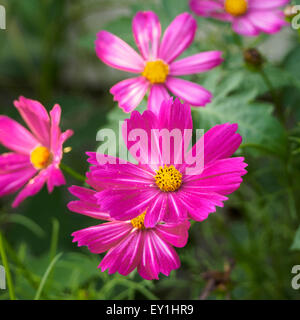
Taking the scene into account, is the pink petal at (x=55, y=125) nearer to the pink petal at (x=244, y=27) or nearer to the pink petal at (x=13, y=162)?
the pink petal at (x=13, y=162)

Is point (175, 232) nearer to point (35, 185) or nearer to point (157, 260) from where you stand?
point (157, 260)

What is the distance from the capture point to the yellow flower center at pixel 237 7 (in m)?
0.59

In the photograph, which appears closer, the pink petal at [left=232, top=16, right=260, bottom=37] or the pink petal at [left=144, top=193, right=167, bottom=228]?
the pink petal at [left=144, top=193, right=167, bottom=228]

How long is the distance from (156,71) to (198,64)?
5 cm

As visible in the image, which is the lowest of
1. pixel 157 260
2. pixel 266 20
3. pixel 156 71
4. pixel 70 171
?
pixel 157 260

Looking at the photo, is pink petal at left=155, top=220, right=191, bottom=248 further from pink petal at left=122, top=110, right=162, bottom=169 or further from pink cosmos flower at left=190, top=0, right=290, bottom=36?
pink cosmos flower at left=190, top=0, right=290, bottom=36

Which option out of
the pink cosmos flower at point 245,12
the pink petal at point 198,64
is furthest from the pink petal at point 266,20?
the pink petal at point 198,64

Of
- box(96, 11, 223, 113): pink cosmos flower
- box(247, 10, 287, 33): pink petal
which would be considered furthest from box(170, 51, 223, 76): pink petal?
box(247, 10, 287, 33): pink petal

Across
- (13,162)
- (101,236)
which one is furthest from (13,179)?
(101,236)

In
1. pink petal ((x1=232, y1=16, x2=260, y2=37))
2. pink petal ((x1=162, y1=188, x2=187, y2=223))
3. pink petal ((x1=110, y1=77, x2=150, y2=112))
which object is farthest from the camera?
pink petal ((x1=232, y1=16, x2=260, y2=37))

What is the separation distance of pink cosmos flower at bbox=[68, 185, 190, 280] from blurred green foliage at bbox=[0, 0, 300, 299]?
81mm

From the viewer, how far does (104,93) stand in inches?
47.7

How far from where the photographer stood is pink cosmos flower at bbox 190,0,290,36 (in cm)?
56

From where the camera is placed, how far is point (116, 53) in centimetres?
49
